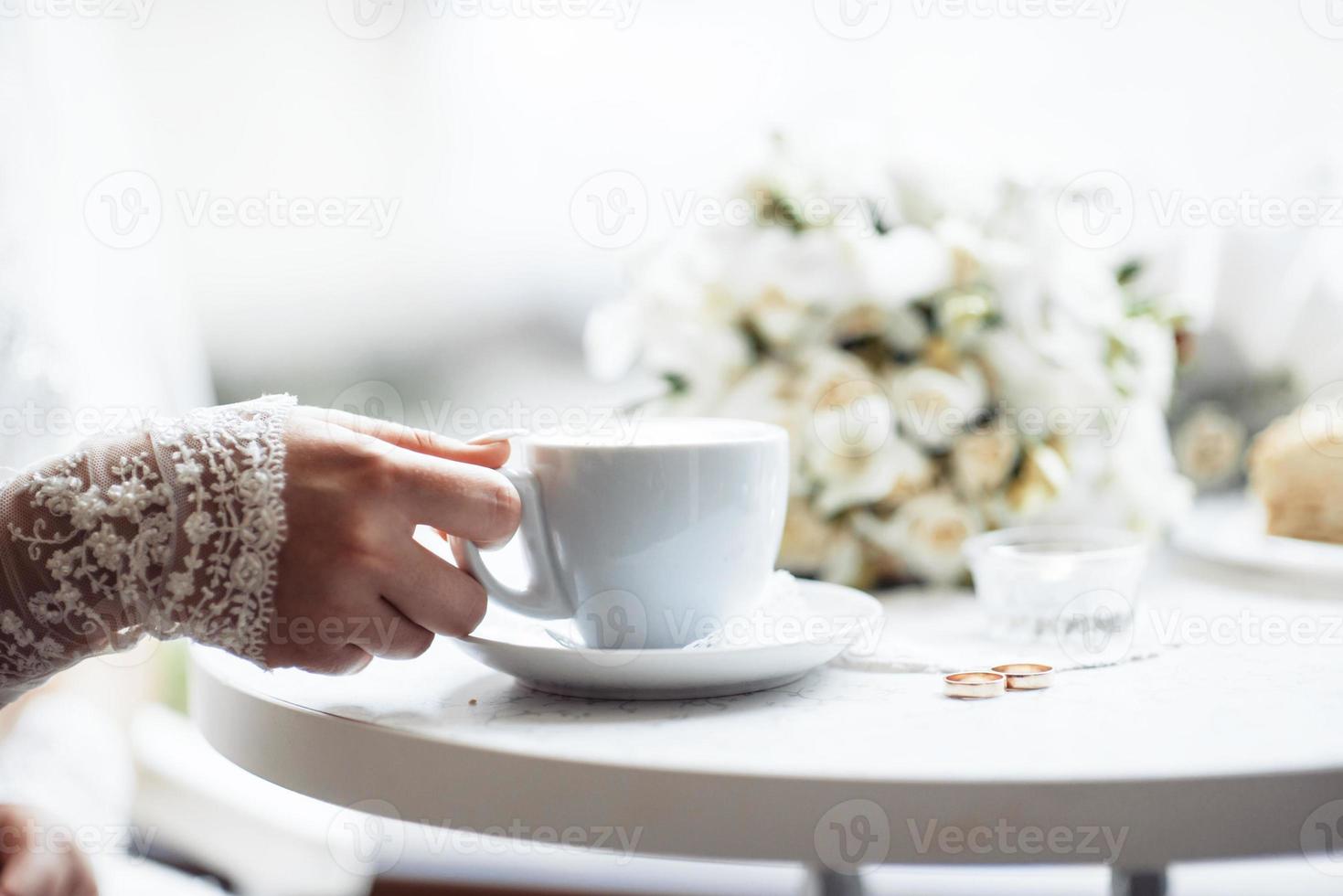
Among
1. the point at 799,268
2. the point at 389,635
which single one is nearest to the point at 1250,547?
the point at 799,268

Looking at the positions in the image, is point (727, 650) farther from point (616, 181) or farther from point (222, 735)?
point (616, 181)

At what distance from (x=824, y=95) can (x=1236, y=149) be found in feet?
1.87

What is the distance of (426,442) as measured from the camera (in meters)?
0.58

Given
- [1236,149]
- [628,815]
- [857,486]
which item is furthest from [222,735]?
[1236,149]

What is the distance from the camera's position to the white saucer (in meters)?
0.53

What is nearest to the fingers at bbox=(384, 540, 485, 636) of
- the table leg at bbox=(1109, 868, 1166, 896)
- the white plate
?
the table leg at bbox=(1109, 868, 1166, 896)

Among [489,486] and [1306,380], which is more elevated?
[489,486]

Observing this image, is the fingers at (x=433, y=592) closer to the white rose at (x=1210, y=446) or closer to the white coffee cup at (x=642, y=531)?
the white coffee cup at (x=642, y=531)

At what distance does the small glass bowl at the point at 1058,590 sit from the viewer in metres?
0.67

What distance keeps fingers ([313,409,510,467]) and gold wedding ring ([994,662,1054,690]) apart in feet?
0.93

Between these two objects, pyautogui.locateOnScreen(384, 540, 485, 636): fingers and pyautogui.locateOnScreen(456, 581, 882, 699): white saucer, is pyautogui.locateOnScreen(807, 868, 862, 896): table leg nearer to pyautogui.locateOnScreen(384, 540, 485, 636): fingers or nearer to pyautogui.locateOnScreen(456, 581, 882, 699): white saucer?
pyautogui.locateOnScreen(456, 581, 882, 699): white saucer

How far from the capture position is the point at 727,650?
0.52 m

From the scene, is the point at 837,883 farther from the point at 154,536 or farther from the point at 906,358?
the point at 154,536

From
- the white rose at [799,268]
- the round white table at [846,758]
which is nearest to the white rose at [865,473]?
the white rose at [799,268]
